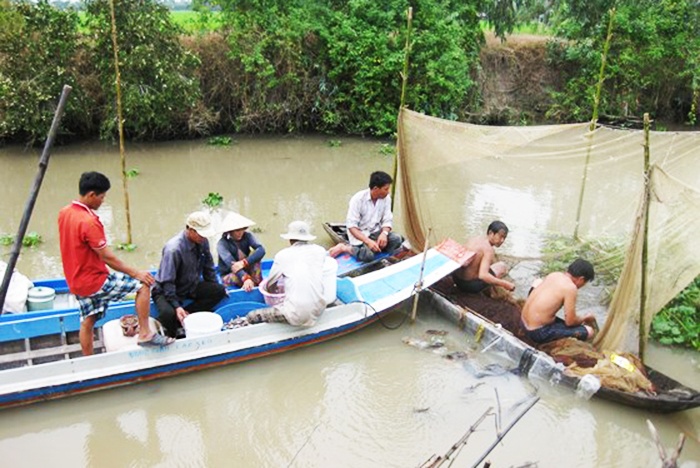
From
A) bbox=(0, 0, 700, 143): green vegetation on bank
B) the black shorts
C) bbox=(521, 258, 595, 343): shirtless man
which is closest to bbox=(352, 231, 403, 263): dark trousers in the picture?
bbox=(521, 258, 595, 343): shirtless man

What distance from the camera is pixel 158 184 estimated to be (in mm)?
10586

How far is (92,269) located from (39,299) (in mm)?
1197

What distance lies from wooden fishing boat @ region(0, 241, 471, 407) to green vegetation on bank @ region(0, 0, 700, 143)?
761 cm

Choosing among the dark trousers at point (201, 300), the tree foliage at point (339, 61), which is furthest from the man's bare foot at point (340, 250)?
the tree foliage at point (339, 61)

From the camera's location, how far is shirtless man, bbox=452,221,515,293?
6.05 meters

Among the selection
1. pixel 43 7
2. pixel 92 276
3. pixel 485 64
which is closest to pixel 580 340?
pixel 92 276

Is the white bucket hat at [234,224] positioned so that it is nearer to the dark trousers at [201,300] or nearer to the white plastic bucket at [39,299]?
the dark trousers at [201,300]

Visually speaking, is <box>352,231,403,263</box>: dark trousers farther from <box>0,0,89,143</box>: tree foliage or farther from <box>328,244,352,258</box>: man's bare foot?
<box>0,0,89,143</box>: tree foliage

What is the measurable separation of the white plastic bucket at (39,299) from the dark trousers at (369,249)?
10.5 feet

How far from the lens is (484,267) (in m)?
6.14

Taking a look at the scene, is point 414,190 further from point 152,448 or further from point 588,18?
point 588,18

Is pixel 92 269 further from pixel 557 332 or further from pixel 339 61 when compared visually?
pixel 339 61

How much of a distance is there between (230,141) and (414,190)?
7.76 metres

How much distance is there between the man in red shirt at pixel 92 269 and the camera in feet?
14.0
